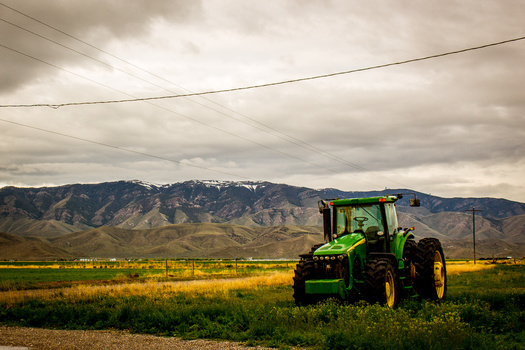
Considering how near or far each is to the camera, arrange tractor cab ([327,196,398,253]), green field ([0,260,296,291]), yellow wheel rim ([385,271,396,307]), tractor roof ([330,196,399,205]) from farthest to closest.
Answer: green field ([0,260,296,291]) < tractor roof ([330,196,399,205]) < tractor cab ([327,196,398,253]) < yellow wheel rim ([385,271,396,307])

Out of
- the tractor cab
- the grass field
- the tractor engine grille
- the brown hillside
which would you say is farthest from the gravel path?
the brown hillside

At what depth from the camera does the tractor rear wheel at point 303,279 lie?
15070 mm

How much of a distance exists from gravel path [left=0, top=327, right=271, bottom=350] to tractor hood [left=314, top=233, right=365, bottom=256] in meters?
4.79

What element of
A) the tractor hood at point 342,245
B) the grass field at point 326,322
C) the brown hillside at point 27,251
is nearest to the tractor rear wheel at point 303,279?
the tractor hood at point 342,245

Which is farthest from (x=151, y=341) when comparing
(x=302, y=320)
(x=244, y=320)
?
(x=302, y=320)

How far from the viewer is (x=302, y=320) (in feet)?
42.0

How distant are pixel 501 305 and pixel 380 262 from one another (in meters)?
5.46

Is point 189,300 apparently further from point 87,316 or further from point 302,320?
point 302,320

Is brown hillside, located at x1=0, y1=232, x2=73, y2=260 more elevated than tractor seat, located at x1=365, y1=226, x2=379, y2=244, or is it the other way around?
tractor seat, located at x1=365, y1=226, x2=379, y2=244

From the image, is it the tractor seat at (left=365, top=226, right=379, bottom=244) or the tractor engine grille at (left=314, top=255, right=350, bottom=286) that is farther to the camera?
the tractor seat at (left=365, top=226, right=379, bottom=244)

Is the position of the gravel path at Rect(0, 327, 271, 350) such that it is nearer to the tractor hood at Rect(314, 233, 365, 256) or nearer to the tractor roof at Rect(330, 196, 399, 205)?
the tractor hood at Rect(314, 233, 365, 256)

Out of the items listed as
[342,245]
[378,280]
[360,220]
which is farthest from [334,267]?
[360,220]

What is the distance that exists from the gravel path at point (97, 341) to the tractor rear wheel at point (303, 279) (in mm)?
4282

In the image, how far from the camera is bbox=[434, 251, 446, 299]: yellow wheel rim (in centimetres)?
1830
